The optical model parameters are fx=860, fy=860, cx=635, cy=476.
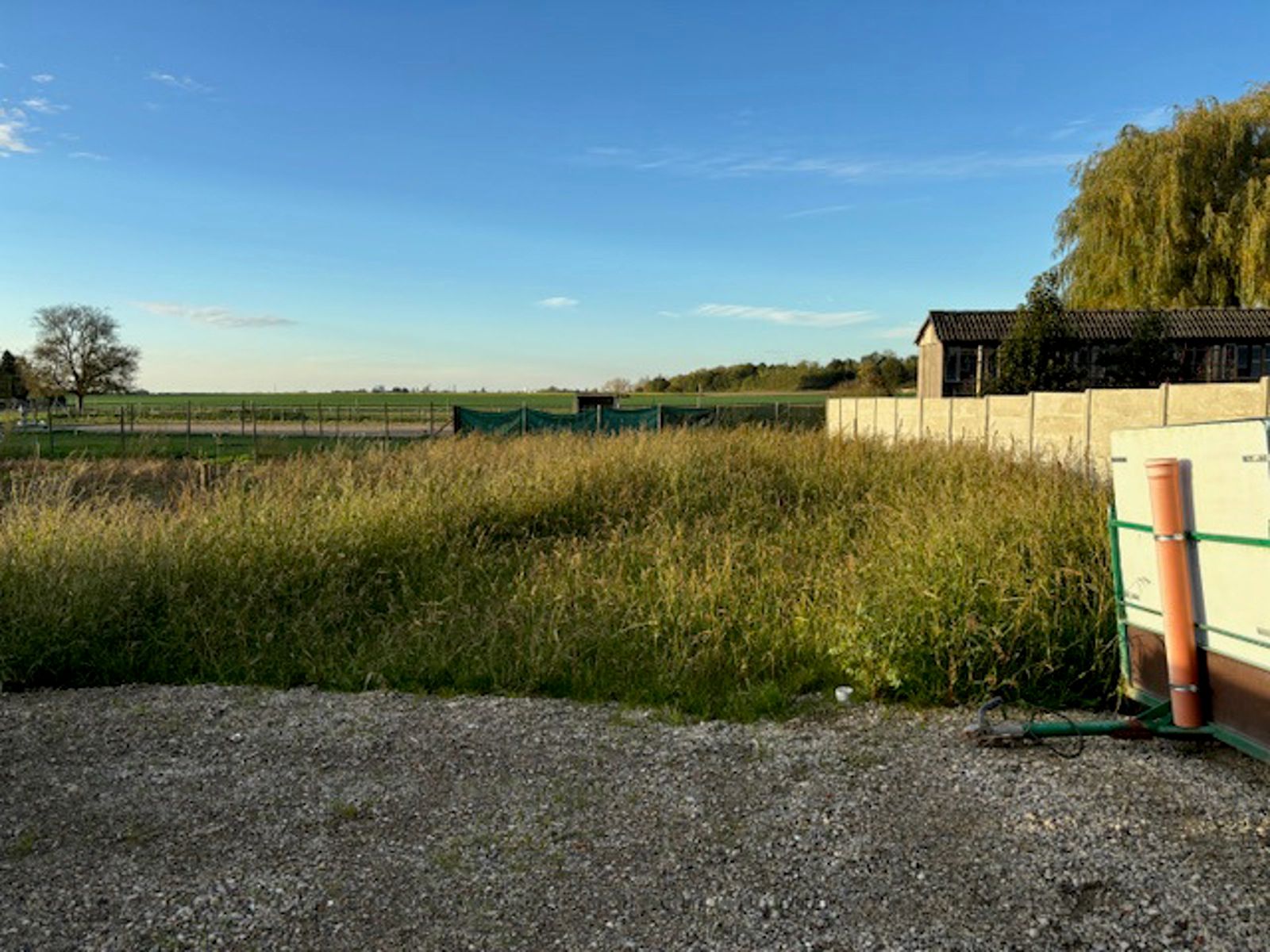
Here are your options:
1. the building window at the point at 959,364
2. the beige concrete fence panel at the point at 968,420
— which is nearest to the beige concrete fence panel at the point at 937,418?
the beige concrete fence panel at the point at 968,420

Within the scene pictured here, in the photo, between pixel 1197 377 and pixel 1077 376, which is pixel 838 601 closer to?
pixel 1077 376

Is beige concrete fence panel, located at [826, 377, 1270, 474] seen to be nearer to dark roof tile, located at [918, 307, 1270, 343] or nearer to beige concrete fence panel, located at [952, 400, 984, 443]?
beige concrete fence panel, located at [952, 400, 984, 443]

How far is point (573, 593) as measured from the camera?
7086 mm

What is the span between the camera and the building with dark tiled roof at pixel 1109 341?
32.3 metres

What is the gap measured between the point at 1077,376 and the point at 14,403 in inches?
1853

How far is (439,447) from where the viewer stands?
1323 centimetres

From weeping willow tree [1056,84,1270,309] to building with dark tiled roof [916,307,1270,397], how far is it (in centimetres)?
86

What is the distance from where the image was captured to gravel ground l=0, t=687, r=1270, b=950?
297 centimetres

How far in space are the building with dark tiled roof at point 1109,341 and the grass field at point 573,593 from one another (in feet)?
82.0

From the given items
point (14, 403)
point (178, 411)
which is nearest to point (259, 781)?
point (14, 403)

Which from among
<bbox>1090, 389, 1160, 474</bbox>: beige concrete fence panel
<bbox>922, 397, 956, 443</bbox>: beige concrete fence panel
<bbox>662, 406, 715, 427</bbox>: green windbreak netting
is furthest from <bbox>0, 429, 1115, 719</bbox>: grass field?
<bbox>662, 406, 715, 427</bbox>: green windbreak netting

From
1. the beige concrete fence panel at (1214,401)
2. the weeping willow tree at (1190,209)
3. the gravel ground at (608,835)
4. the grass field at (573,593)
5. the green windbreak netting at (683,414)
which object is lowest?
the gravel ground at (608,835)

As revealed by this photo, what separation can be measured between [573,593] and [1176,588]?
433 cm

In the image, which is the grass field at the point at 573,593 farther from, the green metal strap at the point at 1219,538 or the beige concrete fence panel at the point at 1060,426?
the beige concrete fence panel at the point at 1060,426
